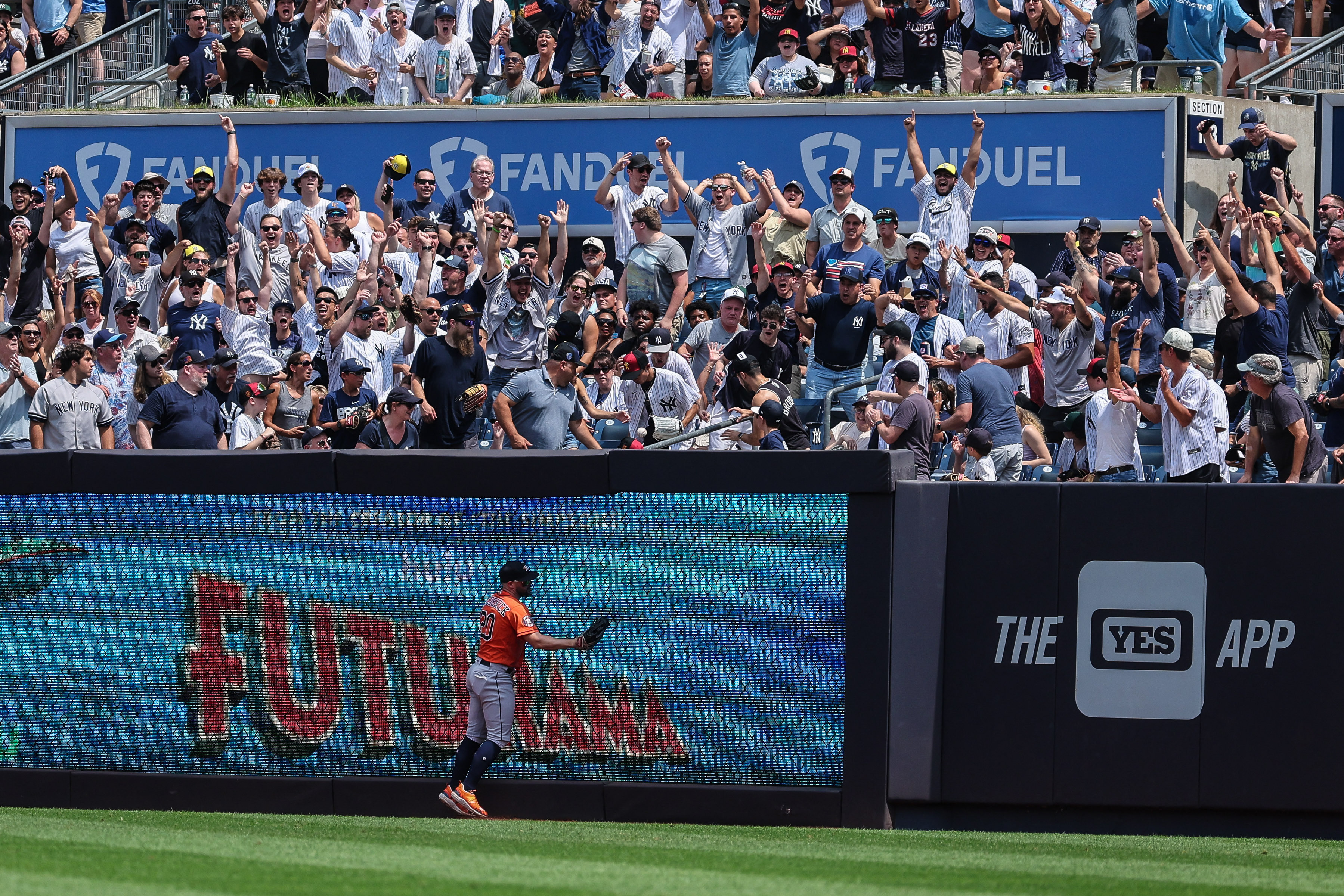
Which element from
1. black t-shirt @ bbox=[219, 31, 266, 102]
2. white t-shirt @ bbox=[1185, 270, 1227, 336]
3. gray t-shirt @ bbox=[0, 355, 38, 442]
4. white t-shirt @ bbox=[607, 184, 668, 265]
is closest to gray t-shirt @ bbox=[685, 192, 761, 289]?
white t-shirt @ bbox=[607, 184, 668, 265]

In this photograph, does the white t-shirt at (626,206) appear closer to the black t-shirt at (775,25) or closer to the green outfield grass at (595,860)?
the black t-shirt at (775,25)

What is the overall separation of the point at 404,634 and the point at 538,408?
359cm

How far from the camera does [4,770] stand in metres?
10.5

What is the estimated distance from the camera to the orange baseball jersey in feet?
31.9

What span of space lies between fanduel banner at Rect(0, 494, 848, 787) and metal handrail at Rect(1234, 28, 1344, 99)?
10.8m

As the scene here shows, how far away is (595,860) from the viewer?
779cm

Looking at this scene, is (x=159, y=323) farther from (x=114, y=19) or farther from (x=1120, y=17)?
(x=1120, y=17)

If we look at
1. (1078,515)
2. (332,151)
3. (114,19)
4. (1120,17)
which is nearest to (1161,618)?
(1078,515)

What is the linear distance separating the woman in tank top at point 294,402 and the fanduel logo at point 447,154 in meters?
5.34

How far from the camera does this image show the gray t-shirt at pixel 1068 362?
1501 centimetres

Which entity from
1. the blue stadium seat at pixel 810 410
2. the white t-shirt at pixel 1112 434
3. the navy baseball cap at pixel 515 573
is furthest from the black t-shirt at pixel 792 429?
the navy baseball cap at pixel 515 573

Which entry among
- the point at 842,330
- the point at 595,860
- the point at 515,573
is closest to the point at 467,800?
the point at 515,573

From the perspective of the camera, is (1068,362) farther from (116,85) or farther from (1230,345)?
(116,85)

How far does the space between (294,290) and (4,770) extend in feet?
24.5
